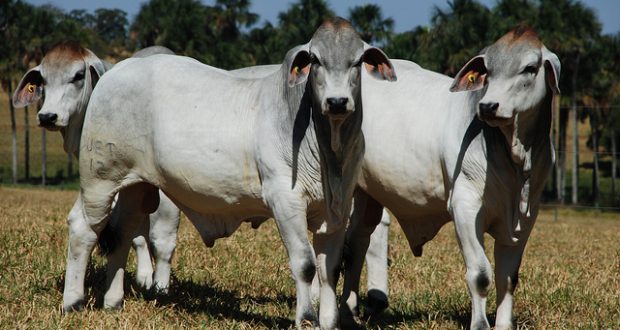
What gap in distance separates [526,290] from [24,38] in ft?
126

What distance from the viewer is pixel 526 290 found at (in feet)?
25.8

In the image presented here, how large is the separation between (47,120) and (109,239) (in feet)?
3.30

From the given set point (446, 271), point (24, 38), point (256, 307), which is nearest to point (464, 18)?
point (24, 38)

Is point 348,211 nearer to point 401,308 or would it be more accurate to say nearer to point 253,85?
point 253,85

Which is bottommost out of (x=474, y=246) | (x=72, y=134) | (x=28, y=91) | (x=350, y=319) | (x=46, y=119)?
(x=350, y=319)

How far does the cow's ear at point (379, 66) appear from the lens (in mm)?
5707

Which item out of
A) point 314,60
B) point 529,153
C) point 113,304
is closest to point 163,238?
point 113,304

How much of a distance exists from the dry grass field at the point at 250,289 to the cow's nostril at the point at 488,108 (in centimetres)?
156

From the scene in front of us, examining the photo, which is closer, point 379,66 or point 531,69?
point 531,69

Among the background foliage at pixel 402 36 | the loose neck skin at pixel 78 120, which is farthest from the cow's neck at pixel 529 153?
the background foliage at pixel 402 36

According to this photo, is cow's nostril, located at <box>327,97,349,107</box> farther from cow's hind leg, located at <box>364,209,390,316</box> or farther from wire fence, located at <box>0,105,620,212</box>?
wire fence, located at <box>0,105,620,212</box>

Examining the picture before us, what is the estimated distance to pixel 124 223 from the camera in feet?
23.1

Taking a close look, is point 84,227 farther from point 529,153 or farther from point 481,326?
point 529,153

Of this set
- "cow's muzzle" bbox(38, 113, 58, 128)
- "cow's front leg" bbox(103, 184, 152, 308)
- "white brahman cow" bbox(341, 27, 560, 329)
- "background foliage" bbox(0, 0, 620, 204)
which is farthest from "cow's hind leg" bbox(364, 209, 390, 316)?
"background foliage" bbox(0, 0, 620, 204)
